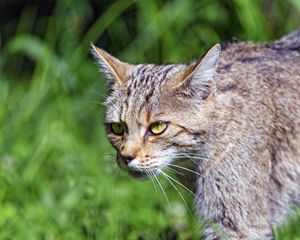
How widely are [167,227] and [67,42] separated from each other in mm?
2476

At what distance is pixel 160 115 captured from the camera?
5.23 m

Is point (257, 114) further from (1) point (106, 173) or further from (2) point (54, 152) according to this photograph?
(2) point (54, 152)

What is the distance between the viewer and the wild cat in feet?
17.1

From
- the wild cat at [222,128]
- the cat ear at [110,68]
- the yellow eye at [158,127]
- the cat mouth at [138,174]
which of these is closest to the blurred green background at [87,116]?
the wild cat at [222,128]

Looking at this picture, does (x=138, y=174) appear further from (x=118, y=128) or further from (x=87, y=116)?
(x=87, y=116)

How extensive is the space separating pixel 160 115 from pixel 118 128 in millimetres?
254

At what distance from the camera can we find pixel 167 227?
6203 mm

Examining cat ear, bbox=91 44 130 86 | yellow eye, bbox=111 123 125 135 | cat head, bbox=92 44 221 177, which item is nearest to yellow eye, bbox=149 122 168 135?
cat head, bbox=92 44 221 177

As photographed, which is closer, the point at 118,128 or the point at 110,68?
the point at 118,128

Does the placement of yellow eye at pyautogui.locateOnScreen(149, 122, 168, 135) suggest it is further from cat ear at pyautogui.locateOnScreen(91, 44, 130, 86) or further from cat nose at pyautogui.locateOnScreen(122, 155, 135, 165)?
cat ear at pyautogui.locateOnScreen(91, 44, 130, 86)

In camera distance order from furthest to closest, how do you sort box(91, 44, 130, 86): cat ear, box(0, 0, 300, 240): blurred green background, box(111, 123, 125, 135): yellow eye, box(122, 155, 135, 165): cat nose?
box(0, 0, 300, 240): blurred green background → box(91, 44, 130, 86): cat ear → box(111, 123, 125, 135): yellow eye → box(122, 155, 135, 165): cat nose

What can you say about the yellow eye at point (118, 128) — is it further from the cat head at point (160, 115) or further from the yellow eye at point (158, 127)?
the yellow eye at point (158, 127)

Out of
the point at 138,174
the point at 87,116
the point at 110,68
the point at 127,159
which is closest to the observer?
the point at 127,159

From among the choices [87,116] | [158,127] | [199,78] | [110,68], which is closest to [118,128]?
[158,127]
